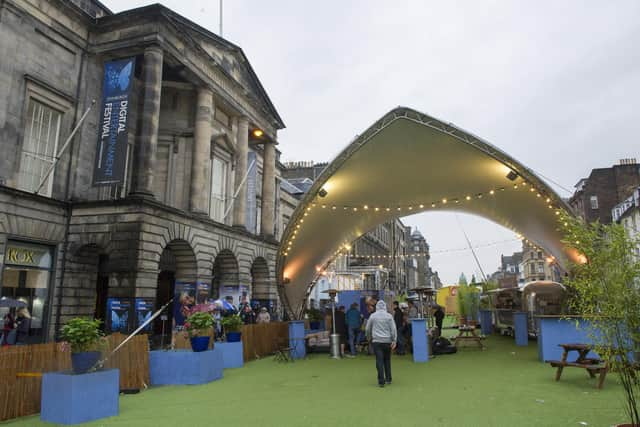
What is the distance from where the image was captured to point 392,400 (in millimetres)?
7453

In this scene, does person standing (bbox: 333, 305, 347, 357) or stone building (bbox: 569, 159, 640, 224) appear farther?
stone building (bbox: 569, 159, 640, 224)

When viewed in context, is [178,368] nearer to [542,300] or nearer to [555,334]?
[555,334]

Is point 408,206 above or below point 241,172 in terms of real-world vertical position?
below

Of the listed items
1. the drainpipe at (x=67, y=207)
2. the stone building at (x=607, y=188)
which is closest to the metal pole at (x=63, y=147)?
the drainpipe at (x=67, y=207)

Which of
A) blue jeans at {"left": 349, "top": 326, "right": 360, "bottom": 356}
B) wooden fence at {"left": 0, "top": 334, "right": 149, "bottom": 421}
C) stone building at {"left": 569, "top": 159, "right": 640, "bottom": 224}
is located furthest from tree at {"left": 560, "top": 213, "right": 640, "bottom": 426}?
stone building at {"left": 569, "top": 159, "right": 640, "bottom": 224}

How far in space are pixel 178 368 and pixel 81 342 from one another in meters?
3.27

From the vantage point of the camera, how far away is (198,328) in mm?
9789

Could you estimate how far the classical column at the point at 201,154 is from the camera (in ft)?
70.3

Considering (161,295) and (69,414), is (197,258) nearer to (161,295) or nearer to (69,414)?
(161,295)

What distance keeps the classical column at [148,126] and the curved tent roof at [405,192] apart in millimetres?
6132

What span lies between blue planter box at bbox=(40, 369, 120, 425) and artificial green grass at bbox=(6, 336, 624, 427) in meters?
0.20

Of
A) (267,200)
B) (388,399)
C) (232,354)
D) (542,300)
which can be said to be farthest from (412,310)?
(267,200)

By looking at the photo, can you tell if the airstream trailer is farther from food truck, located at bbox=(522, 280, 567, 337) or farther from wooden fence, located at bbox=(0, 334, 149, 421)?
wooden fence, located at bbox=(0, 334, 149, 421)

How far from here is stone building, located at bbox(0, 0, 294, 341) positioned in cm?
1584
